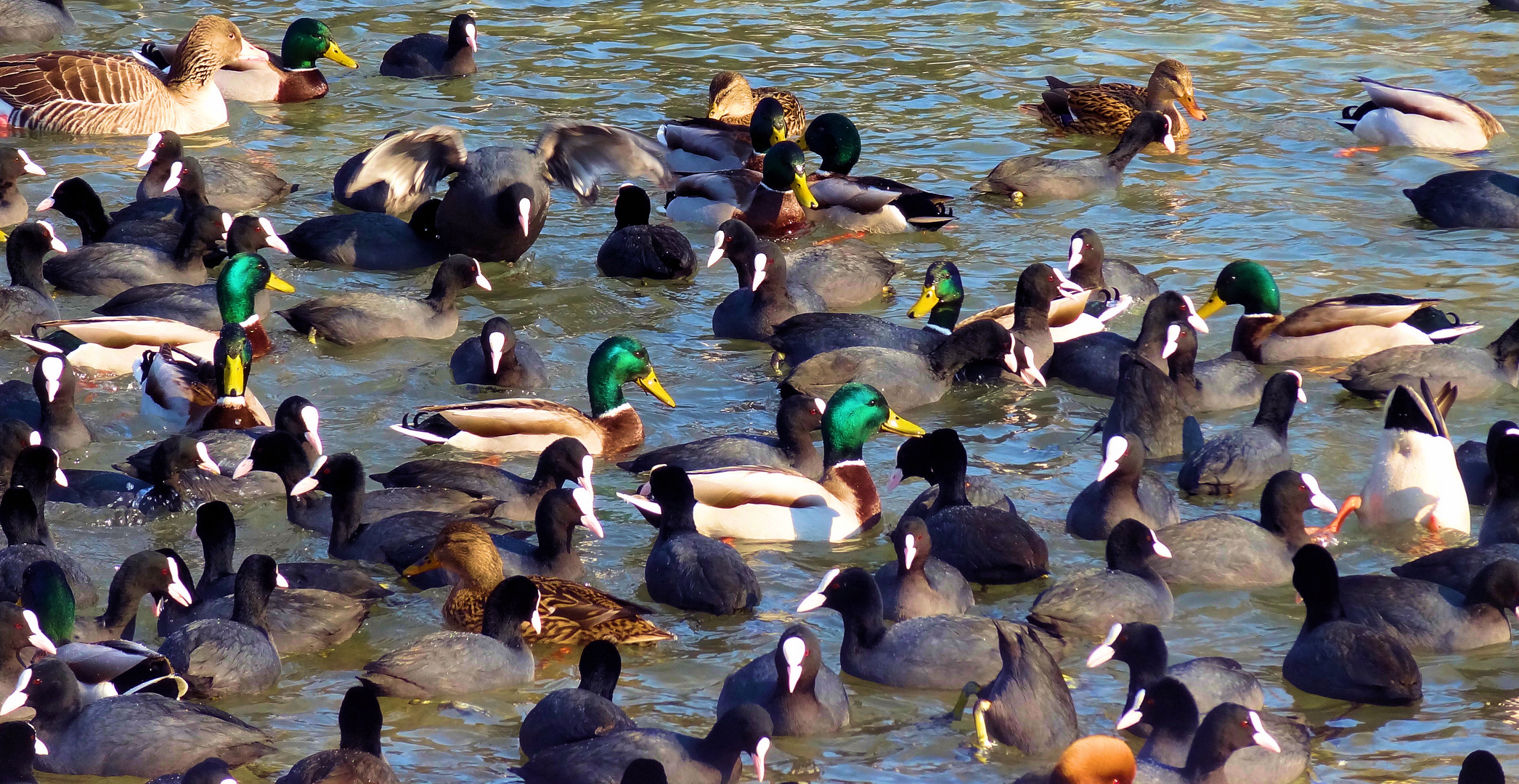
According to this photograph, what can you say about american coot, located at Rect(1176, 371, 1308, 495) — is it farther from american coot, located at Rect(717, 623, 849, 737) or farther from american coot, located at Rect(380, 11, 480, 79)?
american coot, located at Rect(380, 11, 480, 79)

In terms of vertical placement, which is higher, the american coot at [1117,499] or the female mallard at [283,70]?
the female mallard at [283,70]

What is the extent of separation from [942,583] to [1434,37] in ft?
46.1

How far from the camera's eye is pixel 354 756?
6387mm

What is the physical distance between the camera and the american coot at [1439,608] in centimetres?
809

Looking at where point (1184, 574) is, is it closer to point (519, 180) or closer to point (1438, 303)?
point (1438, 303)

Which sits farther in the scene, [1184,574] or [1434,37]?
[1434,37]

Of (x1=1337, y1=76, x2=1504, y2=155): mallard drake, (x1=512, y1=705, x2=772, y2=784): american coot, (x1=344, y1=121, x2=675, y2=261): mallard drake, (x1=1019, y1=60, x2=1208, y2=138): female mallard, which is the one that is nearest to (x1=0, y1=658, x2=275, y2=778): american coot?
(x1=512, y1=705, x2=772, y2=784): american coot

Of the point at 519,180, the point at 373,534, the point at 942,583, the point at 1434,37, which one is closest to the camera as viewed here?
the point at 942,583

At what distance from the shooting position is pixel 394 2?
2208cm

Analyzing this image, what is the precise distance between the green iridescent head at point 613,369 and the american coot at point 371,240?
3.38 m

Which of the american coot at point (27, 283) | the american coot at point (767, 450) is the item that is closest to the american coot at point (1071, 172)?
the american coot at point (767, 450)

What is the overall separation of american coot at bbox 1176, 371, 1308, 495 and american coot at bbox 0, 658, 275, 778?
5176 millimetres

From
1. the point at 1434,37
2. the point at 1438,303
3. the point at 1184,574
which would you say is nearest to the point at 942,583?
the point at 1184,574

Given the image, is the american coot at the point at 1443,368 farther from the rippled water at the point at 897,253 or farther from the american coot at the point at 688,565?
the american coot at the point at 688,565
